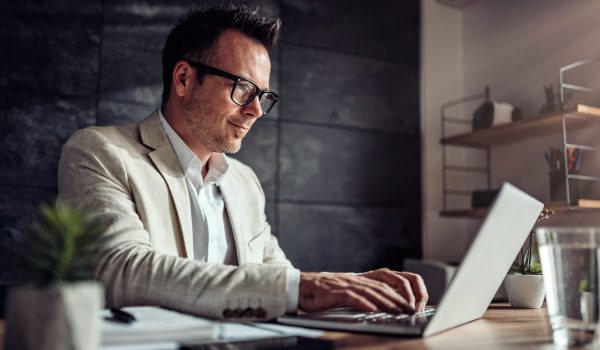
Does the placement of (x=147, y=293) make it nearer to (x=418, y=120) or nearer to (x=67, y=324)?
(x=67, y=324)

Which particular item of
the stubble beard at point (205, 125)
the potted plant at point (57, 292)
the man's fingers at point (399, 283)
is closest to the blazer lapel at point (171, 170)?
the stubble beard at point (205, 125)

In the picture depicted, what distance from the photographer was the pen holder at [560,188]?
2807 mm

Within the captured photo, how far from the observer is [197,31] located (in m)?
1.90

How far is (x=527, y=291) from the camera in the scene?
144cm

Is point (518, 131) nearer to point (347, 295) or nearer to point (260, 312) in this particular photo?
point (347, 295)

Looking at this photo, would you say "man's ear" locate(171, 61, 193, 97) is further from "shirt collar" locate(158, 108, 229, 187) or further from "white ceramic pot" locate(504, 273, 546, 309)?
"white ceramic pot" locate(504, 273, 546, 309)

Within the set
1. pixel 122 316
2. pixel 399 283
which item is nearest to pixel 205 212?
pixel 399 283

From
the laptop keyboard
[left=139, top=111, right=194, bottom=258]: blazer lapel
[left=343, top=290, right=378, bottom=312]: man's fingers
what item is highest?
[left=139, top=111, right=194, bottom=258]: blazer lapel

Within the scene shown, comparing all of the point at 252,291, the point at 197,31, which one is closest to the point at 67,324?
the point at 252,291

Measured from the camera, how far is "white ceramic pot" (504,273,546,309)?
143 cm

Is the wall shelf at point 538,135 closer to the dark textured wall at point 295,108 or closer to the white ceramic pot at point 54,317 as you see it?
the dark textured wall at point 295,108

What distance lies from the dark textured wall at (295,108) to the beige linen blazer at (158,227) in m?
1.10

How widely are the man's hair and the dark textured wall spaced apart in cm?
102

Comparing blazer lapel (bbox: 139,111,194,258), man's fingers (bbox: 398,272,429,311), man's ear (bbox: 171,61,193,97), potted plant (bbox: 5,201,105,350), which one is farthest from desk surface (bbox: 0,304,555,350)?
man's ear (bbox: 171,61,193,97)
